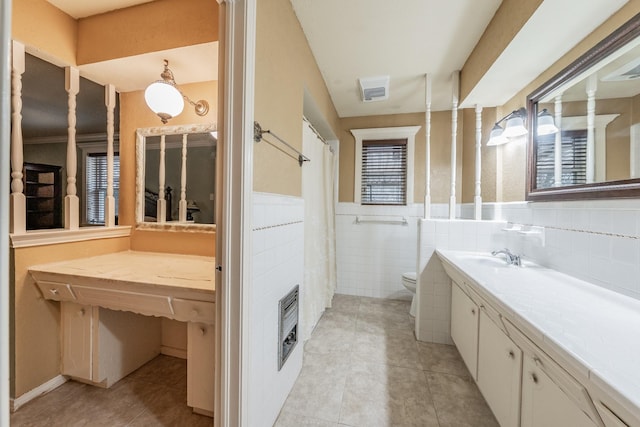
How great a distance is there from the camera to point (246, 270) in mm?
1022

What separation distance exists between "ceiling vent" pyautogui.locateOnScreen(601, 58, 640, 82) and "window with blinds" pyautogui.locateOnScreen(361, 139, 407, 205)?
2068 mm

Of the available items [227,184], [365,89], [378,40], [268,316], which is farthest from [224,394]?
[365,89]

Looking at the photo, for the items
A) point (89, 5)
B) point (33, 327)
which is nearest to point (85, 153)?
point (89, 5)

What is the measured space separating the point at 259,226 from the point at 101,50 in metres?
1.73

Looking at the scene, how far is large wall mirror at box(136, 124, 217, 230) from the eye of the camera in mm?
1854

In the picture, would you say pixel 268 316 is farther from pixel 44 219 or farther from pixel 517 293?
pixel 44 219

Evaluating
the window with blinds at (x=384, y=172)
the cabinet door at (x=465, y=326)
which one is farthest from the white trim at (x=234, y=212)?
the window with blinds at (x=384, y=172)

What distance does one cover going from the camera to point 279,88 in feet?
4.50

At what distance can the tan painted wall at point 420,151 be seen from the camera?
9.98 feet

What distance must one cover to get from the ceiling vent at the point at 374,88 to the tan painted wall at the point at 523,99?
71 centimetres

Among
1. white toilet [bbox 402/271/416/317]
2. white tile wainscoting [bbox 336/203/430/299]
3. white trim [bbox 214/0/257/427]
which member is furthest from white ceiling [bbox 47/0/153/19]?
white toilet [bbox 402/271/416/317]

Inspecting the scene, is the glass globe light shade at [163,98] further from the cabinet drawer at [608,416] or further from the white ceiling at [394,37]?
the cabinet drawer at [608,416]

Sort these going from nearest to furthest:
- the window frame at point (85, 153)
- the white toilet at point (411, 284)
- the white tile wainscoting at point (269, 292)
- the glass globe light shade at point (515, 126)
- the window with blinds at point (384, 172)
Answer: the white tile wainscoting at point (269, 292) → the glass globe light shade at point (515, 126) → the window frame at point (85, 153) → the white toilet at point (411, 284) → the window with blinds at point (384, 172)

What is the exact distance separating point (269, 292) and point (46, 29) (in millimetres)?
2172
